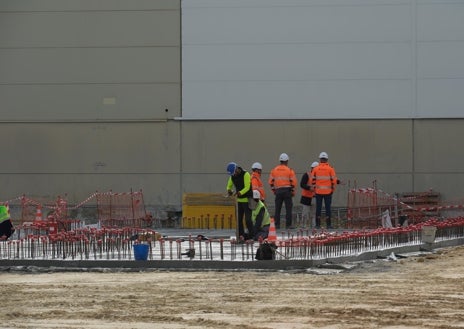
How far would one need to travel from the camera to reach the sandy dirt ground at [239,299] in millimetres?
12773

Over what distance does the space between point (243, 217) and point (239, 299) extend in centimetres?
877

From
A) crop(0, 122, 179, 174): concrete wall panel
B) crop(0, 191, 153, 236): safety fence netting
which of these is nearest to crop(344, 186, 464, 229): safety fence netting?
crop(0, 122, 179, 174): concrete wall panel

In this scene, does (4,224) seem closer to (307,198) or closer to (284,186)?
(284,186)

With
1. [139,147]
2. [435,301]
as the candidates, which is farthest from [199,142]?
[435,301]

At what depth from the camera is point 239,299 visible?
48.0 ft

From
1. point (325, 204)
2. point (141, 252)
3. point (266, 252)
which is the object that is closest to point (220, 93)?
point (325, 204)

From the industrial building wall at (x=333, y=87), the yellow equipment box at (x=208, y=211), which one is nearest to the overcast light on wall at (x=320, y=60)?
the industrial building wall at (x=333, y=87)

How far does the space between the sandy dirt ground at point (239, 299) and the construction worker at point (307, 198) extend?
34.8 ft

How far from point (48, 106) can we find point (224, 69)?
217 inches

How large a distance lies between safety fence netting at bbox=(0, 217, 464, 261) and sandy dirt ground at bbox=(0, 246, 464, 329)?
3.54ft

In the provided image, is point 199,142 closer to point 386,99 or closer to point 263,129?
point 263,129

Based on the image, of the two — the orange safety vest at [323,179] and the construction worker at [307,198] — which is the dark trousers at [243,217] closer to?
the orange safety vest at [323,179]

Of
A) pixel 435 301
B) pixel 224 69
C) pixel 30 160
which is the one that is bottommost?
pixel 435 301

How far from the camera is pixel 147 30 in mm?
32844
